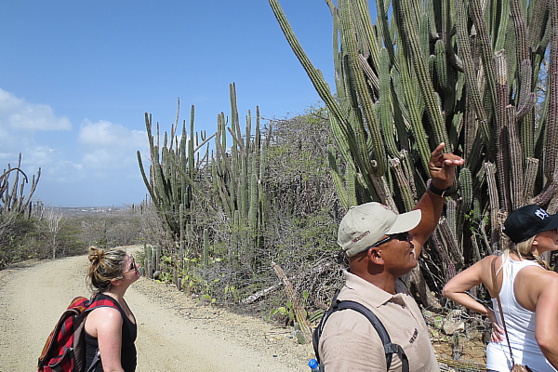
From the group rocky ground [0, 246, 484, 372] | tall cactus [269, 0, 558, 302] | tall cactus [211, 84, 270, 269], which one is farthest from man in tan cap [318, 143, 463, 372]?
tall cactus [211, 84, 270, 269]

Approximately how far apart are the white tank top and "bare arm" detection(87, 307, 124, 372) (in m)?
2.04

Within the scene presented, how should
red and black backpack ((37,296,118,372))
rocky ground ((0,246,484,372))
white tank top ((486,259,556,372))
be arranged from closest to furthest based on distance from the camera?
white tank top ((486,259,556,372)) → red and black backpack ((37,296,118,372)) → rocky ground ((0,246,484,372))

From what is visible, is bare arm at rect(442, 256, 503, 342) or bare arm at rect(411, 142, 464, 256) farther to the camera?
bare arm at rect(442, 256, 503, 342)

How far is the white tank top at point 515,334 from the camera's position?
2.30 metres

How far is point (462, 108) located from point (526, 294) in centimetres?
367

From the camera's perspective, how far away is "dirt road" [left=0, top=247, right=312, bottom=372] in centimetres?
538

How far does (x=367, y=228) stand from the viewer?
1742 millimetres

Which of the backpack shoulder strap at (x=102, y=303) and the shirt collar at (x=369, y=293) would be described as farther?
the backpack shoulder strap at (x=102, y=303)

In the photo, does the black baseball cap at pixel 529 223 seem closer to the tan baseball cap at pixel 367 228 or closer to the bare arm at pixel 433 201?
the bare arm at pixel 433 201

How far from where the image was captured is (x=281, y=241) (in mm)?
7664

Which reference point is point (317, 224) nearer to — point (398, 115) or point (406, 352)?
point (398, 115)

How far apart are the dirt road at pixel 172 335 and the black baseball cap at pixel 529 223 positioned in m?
3.33

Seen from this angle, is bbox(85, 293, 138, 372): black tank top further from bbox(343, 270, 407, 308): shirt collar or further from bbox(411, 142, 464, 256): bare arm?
bbox(411, 142, 464, 256): bare arm

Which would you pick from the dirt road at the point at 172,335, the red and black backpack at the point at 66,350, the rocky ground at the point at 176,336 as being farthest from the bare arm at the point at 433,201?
the dirt road at the point at 172,335
